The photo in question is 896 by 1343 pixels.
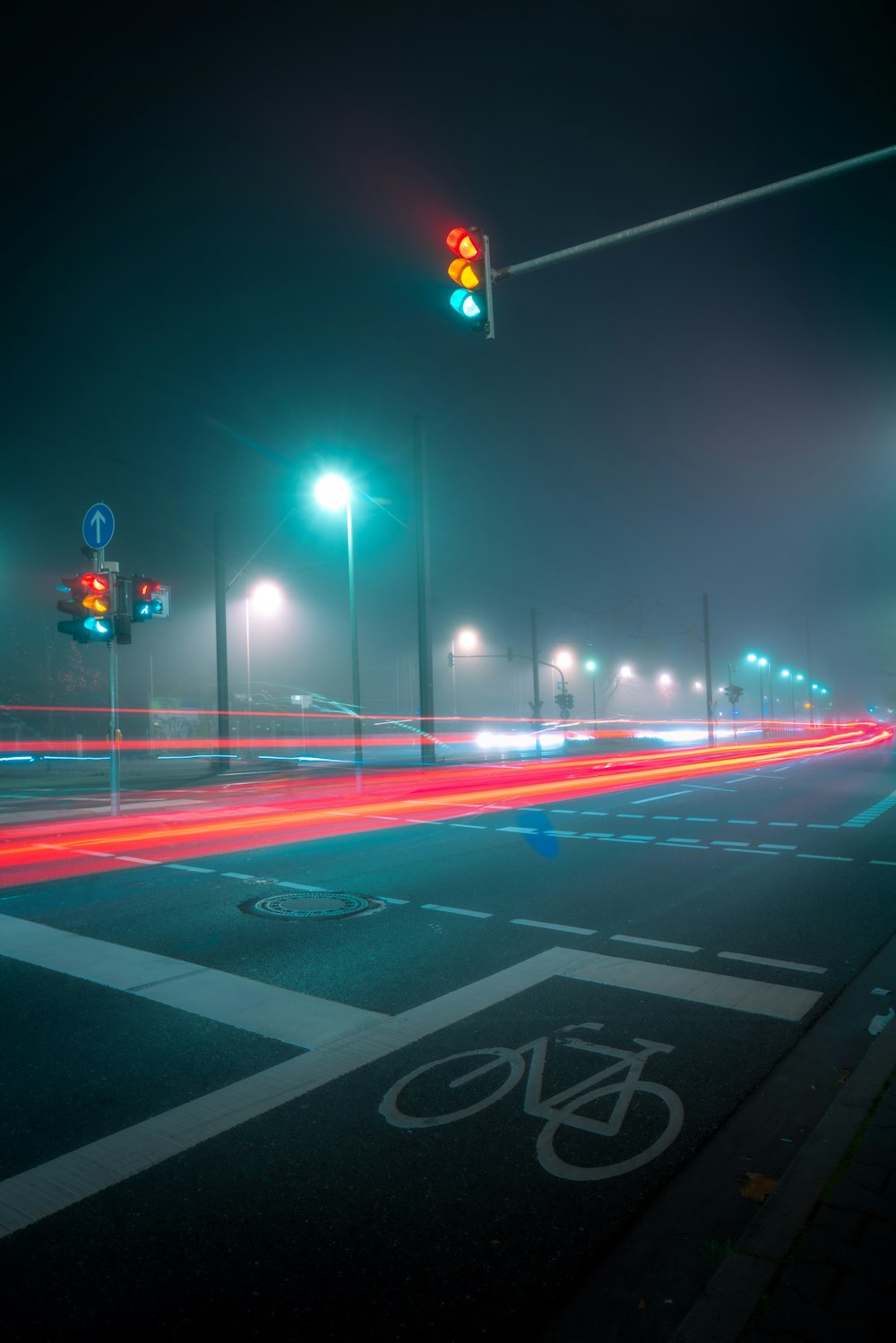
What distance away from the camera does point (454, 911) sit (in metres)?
7.60

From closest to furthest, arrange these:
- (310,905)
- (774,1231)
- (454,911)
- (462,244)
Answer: (774,1231)
(462,244)
(454,911)
(310,905)

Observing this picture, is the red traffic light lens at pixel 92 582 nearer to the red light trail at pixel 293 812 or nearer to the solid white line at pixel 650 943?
the red light trail at pixel 293 812

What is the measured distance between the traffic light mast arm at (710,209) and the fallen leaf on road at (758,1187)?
6.63 meters

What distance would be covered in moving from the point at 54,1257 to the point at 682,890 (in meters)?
6.82

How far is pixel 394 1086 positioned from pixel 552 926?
3.24 m

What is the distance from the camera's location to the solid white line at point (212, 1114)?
10.2ft

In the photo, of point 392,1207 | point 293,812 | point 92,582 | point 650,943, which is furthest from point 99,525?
point 392,1207

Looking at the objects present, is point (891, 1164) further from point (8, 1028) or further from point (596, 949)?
point (8, 1028)

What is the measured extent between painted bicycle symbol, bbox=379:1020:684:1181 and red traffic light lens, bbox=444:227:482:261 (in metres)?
6.49

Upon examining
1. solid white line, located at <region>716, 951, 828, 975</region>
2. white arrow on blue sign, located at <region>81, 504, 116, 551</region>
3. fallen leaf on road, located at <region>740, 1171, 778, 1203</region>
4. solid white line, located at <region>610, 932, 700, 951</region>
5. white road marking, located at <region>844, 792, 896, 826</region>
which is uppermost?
white arrow on blue sign, located at <region>81, 504, 116, 551</region>

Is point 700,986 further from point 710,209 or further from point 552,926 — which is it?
point 710,209

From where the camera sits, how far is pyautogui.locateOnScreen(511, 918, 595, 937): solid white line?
6793mm

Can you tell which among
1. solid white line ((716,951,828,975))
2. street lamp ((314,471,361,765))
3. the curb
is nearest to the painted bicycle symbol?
the curb

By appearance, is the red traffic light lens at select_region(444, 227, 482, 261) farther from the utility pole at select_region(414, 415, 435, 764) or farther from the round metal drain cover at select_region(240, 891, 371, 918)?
the utility pole at select_region(414, 415, 435, 764)
